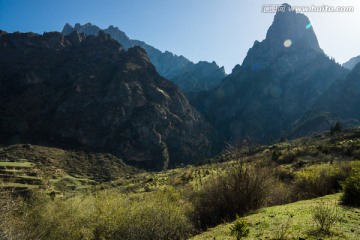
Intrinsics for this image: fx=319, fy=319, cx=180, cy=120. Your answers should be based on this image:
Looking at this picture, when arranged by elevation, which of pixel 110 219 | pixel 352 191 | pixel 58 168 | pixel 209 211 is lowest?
pixel 209 211

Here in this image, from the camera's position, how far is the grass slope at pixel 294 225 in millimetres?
14413

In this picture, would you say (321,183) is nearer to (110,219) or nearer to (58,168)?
(110,219)

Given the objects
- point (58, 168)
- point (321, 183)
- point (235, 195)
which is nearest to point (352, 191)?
point (235, 195)

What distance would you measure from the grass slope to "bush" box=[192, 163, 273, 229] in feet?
10.7

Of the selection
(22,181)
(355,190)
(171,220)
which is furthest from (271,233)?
(22,181)

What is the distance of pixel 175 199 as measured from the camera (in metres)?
28.0

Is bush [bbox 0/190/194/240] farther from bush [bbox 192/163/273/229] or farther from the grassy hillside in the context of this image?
the grassy hillside

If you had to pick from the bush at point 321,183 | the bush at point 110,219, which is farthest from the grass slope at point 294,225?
the bush at point 321,183

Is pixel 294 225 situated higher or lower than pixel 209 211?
higher

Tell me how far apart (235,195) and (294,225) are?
8.60 metres

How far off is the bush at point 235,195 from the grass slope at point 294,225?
328 centimetres

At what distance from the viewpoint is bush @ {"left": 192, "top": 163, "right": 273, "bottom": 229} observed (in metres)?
24.5

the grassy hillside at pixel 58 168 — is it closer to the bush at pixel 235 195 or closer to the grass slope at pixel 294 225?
the bush at pixel 235 195

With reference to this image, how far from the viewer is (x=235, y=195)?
970 inches
